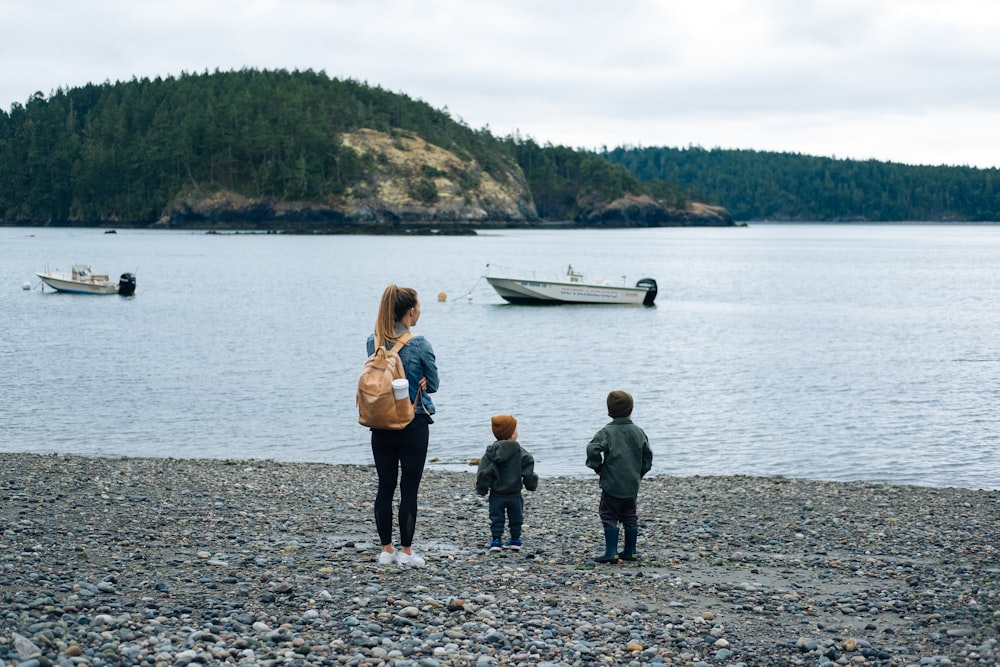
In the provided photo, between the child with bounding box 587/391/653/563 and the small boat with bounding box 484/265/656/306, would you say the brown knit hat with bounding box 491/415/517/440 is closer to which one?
the child with bounding box 587/391/653/563

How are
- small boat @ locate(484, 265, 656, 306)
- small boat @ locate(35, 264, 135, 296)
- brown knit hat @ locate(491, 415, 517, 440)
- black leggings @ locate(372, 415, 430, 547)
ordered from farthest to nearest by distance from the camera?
small boat @ locate(35, 264, 135, 296) < small boat @ locate(484, 265, 656, 306) < brown knit hat @ locate(491, 415, 517, 440) < black leggings @ locate(372, 415, 430, 547)

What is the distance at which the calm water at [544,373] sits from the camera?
72.6 feet

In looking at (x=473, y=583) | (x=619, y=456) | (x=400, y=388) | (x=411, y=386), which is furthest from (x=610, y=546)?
(x=400, y=388)

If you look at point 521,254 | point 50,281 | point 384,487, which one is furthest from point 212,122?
point 384,487

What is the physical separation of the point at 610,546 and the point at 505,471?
123 centimetres

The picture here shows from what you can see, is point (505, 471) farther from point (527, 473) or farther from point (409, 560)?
point (409, 560)

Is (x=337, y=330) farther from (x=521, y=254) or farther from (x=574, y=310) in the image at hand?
(x=521, y=254)

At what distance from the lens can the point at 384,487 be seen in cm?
917

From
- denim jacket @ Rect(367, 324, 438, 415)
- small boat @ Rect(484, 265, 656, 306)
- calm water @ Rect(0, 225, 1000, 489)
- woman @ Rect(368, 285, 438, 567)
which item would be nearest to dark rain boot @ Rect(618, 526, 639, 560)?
woman @ Rect(368, 285, 438, 567)

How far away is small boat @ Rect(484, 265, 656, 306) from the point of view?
194 ft

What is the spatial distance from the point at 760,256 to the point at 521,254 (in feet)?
112

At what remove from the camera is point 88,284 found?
207ft

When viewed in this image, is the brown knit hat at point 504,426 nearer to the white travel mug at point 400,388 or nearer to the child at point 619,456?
the child at point 619,456

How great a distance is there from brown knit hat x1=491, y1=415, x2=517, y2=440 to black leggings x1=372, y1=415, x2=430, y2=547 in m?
1.12
